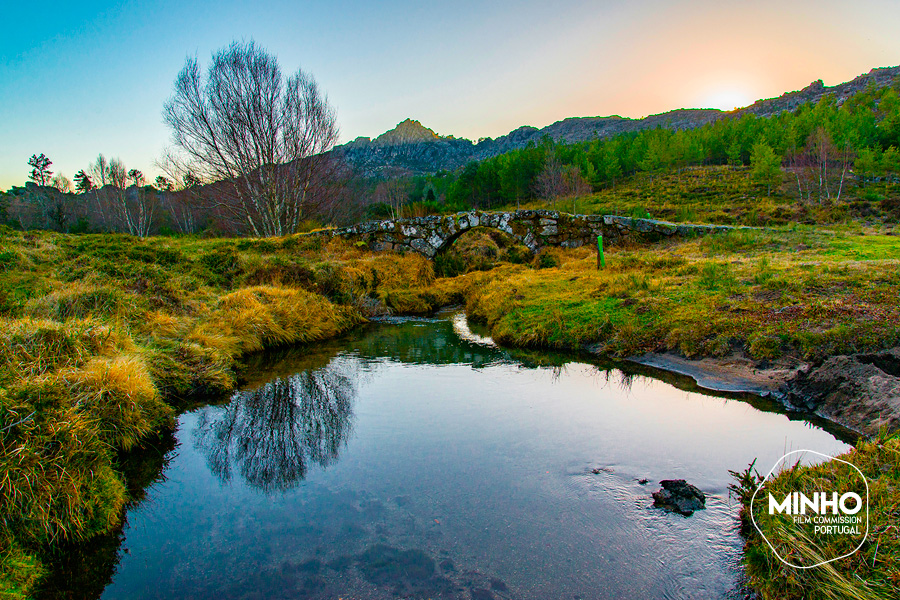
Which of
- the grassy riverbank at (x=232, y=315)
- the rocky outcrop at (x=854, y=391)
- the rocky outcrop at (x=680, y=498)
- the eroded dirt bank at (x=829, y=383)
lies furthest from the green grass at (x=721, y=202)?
the rocky outcrop at (x=680, y=498)

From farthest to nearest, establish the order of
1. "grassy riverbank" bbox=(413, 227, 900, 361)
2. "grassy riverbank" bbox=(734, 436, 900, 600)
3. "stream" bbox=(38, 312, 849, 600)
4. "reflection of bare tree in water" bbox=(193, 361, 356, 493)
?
1. "grassy riverbank" bbox=(413, 227, 900, 361)
2. "reflection of bare tree in water" bbox=(193, 361, 356, 493)
3. "stream" bbox=(38, 312, 849, 600)
4. "grassy riverbank" bbox=(734, 436, 900, 600)

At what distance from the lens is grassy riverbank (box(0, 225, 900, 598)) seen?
11.8ft

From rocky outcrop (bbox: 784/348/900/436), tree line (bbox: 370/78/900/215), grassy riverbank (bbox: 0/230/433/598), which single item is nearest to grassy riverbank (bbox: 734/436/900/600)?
rocky outcrop (bbox: 784/348/900/436)

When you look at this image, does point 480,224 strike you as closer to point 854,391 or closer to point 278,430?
point 278,430

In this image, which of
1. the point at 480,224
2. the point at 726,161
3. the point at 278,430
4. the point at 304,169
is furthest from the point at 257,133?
the point at 726,161

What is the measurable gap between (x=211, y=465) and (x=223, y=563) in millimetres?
1792

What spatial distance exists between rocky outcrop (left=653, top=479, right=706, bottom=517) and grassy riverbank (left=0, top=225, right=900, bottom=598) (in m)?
3.47

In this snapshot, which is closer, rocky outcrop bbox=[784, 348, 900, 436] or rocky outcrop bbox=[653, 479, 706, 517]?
rocky outcrop bbox=[653, 479, 706, 517]

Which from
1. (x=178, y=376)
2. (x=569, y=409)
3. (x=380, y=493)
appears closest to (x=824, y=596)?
(x=380, y=493)

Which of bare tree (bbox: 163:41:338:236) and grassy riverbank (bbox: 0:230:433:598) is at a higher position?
bare tree (bbox: 163:41:338:236)

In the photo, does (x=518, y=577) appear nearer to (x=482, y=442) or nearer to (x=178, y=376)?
(x=482, y=442)

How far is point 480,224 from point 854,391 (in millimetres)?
16066

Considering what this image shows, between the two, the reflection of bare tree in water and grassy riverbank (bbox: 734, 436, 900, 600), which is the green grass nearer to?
the reflection of bare tree in water

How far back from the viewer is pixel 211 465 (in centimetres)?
468
